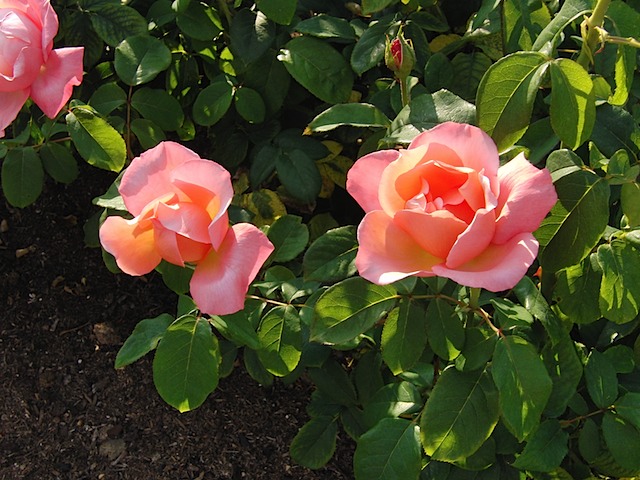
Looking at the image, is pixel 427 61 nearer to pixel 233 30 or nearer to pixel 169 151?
pixel 233 30

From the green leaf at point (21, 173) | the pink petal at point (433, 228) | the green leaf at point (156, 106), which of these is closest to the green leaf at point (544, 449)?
the pink petal at point (433, 228)

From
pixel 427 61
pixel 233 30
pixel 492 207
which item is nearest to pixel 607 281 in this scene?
pixel 492 207

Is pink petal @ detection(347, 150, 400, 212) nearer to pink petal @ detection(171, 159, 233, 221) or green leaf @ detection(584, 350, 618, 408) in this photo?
pink petal @ detection(171, 159, 233, 221)

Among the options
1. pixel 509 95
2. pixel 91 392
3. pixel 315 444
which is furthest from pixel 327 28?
pixel 91 392

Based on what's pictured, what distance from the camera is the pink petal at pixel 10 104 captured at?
1125mm

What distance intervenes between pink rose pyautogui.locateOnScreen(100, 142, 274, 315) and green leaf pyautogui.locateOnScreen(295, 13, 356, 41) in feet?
1.70

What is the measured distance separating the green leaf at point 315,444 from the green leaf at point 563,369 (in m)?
0.49

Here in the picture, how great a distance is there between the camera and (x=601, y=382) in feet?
3.98

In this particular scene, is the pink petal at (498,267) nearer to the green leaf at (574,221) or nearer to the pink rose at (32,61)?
the green leaf at (574,221)

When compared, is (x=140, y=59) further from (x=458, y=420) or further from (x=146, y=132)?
(x=458, y=420)

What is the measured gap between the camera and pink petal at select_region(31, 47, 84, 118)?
45.1 inches

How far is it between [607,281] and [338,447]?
904 mm

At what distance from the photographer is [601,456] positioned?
4.45 feet

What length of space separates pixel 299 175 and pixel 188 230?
0.63 m
